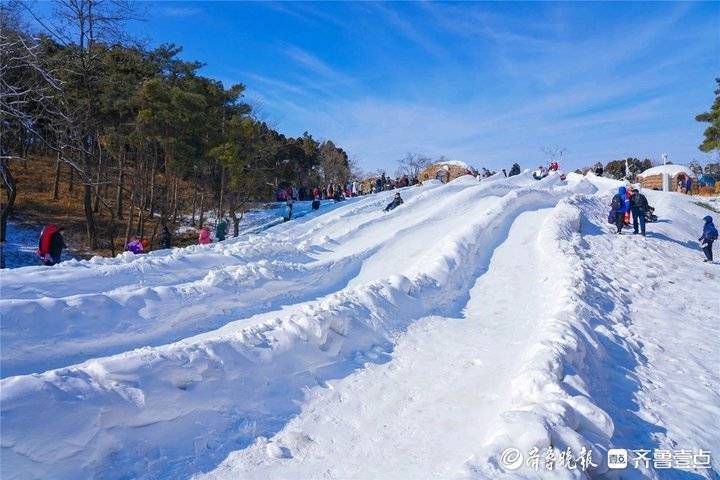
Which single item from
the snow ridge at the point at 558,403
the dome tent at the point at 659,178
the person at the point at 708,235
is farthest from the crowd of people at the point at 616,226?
the dome tent at the point at 659,178

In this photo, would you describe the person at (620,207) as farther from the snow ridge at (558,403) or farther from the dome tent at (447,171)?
the dome tent at (447,171)

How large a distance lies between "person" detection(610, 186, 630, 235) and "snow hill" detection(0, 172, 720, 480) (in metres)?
4.40

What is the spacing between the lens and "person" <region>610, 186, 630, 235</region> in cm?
1543

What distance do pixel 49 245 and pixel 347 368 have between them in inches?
364

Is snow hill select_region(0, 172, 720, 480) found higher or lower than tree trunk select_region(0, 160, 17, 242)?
lower

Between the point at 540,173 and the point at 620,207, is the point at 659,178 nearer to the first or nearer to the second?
the point at 540,173

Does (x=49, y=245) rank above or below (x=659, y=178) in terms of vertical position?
below

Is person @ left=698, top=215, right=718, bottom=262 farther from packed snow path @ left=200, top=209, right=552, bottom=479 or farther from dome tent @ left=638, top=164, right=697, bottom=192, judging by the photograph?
dome tent @ left=638, top=164, right=697, bottom=192

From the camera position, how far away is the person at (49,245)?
35.7 feet

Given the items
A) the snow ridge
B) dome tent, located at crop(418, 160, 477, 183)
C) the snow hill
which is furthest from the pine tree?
the snow ridge

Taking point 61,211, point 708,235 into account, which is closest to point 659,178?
point 708,235

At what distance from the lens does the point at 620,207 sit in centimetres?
1558

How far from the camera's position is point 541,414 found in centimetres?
384

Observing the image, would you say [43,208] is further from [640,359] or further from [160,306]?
[640,359]
